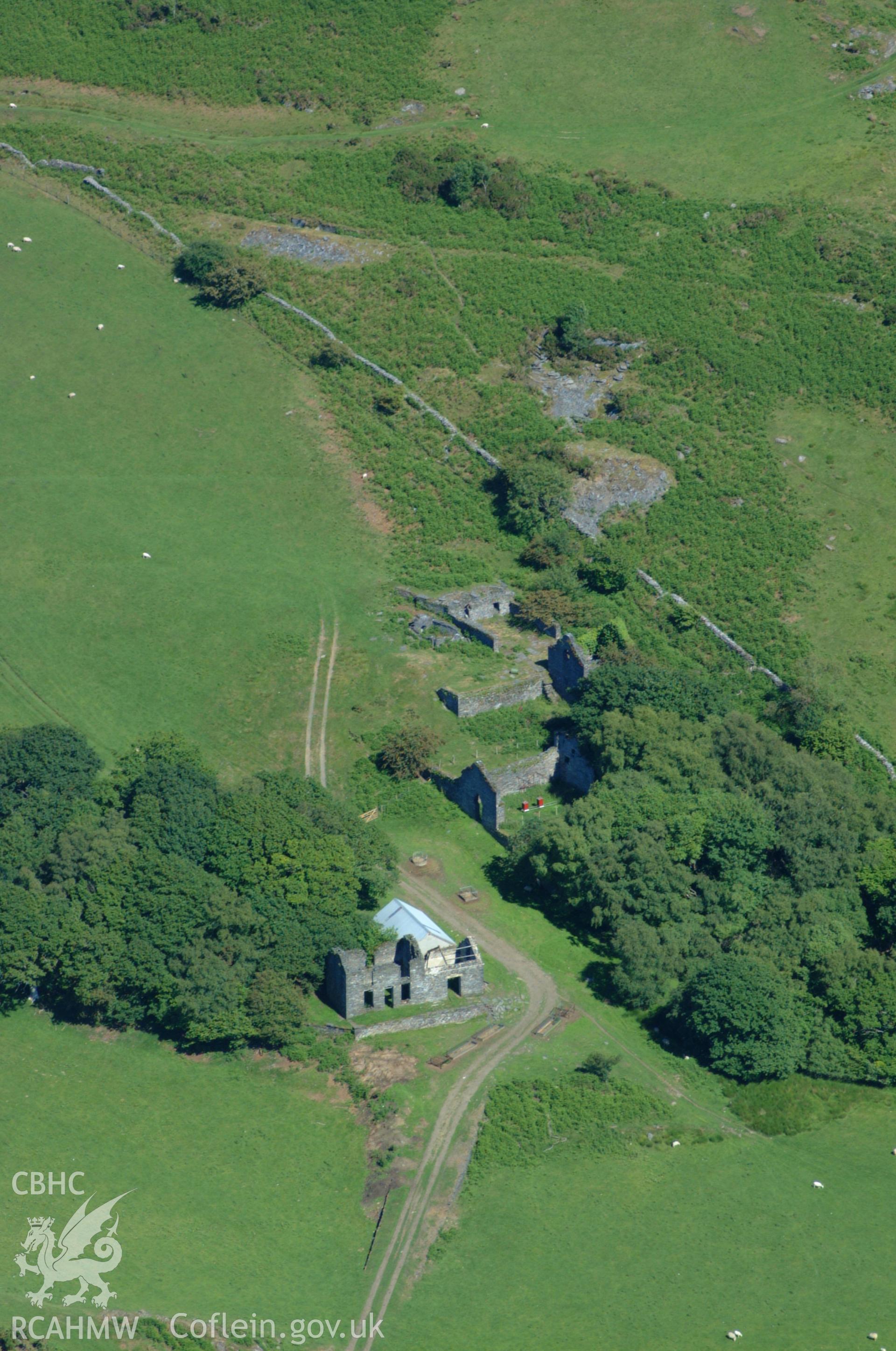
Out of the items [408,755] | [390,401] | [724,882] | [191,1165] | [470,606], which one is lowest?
[191,1165]

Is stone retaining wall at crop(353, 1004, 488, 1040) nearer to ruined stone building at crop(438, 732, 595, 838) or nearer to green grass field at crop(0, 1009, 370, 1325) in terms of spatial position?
green grass field at crop(0, 1009, 370, 1325)

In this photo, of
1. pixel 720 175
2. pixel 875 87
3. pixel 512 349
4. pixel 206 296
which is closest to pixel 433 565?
pixel 512 349

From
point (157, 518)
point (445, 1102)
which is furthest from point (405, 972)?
point (157, 518)

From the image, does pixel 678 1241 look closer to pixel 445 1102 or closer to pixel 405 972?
pixel 445 1102

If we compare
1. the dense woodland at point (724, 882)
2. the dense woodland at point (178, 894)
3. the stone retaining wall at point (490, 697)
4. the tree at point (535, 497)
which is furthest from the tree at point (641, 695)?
the tree at point (535, 497)

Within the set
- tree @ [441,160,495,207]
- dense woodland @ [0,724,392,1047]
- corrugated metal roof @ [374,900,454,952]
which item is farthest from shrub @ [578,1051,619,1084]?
tree @ [441,160,495,207]

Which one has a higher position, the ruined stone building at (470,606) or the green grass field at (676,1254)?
the ruined stone building at (470,606)

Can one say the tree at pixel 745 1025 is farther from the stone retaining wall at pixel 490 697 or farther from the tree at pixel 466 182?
the tree at pixel 466 182
